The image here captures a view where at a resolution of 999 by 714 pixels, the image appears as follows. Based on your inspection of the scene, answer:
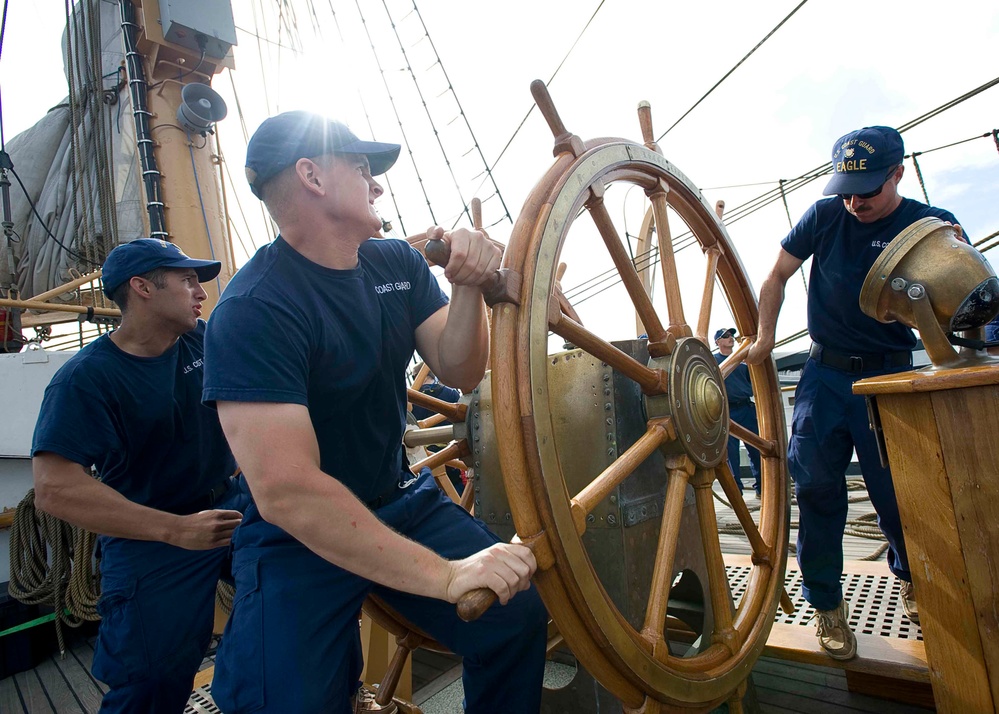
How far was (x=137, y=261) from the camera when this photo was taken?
1.75m

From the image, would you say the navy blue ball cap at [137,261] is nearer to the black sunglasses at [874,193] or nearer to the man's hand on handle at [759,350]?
the man's hand on handle at [759,350]

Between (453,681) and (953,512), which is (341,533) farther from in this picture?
(453,681)

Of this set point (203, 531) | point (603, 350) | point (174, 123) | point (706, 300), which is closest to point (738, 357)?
point (706, 300)

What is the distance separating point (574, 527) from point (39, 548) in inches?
143

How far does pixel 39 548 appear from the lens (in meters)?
3.40

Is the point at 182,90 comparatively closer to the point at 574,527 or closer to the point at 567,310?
the point at 567,310

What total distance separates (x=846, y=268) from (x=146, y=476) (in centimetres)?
221

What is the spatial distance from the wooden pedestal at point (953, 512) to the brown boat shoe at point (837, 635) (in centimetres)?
34

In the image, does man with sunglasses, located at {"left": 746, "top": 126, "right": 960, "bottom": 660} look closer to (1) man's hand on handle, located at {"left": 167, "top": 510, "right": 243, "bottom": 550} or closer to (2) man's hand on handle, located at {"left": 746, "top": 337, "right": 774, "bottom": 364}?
(2) man's hand on handle, located at {"left": 746, "top": 337, "right": 774, "bottom": 364}

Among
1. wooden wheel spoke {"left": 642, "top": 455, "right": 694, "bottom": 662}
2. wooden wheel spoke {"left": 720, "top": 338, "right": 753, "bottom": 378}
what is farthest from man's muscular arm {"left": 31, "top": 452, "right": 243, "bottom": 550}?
wooden wheel spoke {"left": 720, "top": 338, "right": 753, "bottom": 378}

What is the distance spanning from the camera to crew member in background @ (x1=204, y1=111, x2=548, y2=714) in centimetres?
94

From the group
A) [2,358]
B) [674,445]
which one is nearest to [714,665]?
[674,445]

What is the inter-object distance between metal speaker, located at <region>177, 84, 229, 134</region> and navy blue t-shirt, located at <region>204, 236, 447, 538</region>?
342 cm

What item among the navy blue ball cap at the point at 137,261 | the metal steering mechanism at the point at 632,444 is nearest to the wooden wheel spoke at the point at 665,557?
the metal steering mechanism at the point at 632,444
